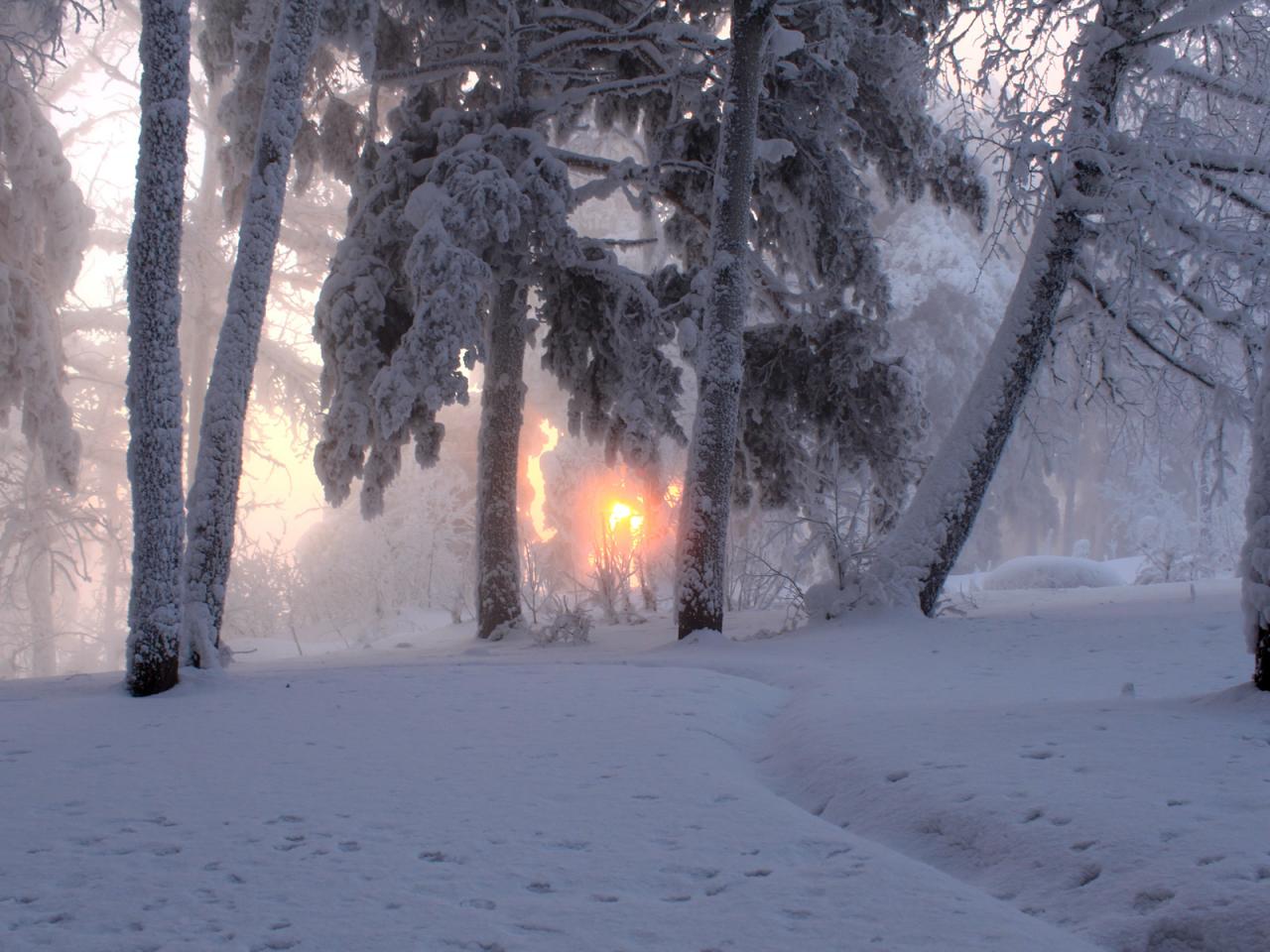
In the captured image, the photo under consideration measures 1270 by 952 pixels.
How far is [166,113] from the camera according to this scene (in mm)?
6293

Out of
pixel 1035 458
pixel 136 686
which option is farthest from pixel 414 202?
pixel 1035 458

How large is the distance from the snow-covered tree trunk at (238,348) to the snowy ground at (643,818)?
1208 mm

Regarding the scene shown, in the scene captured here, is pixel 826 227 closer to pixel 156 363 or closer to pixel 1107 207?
pixel 1107 207

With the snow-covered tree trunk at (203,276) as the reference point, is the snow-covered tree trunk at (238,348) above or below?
below

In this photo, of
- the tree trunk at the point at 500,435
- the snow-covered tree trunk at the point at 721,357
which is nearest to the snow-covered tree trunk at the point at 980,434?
the snow-covered tree trunk at the point at 721,357

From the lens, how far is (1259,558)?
4.44m

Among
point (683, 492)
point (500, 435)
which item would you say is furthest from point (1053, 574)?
point (500, 435)

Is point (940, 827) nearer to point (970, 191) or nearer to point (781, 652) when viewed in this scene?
point (781, 652)

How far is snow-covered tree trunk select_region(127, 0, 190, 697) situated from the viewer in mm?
6234

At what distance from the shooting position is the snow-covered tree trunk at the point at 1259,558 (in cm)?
443

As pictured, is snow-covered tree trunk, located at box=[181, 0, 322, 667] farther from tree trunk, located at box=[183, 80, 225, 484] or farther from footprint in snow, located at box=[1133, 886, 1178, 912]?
A: tree trunk, located at box=[183, 80, 225, 484]

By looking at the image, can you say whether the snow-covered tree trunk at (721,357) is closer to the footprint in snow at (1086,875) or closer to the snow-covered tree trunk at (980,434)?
the snow-covered tree trunk at (980,434)

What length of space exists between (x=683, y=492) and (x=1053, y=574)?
1331 cm

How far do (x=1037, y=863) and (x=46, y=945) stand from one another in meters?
2.73
